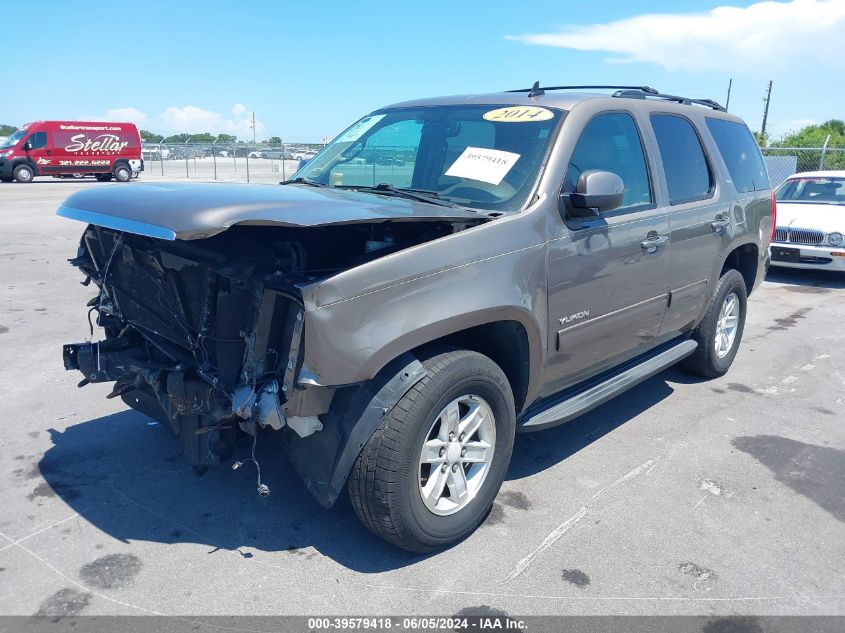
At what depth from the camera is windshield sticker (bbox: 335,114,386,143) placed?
15.5 feet

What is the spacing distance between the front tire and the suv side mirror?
98cm

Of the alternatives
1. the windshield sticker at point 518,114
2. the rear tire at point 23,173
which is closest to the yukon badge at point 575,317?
the windshield sticker at point 518,114

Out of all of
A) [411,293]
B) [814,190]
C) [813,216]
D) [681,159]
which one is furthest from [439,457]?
[814,190]

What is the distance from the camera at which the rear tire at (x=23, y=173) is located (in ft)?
96.6

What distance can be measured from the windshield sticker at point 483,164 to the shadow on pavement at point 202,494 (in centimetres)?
169

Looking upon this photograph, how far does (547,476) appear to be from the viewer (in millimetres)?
3998

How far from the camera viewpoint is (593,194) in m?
3.50

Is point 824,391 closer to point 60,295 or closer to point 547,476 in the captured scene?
point 547,476

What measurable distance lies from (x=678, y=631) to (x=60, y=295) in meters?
7.48

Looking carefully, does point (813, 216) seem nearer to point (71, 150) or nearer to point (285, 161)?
point (285, 161)

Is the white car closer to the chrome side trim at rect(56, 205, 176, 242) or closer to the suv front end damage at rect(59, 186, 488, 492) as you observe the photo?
the suv front end damage at rect(59, 186, 488, 492)

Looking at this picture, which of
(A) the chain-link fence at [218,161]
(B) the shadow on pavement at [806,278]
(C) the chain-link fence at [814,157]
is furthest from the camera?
(A) the chain-link fence at [218,161]

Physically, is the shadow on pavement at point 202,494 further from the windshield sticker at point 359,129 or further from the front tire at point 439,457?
the windshield sticker at point 359,129

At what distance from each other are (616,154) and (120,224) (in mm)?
2807
